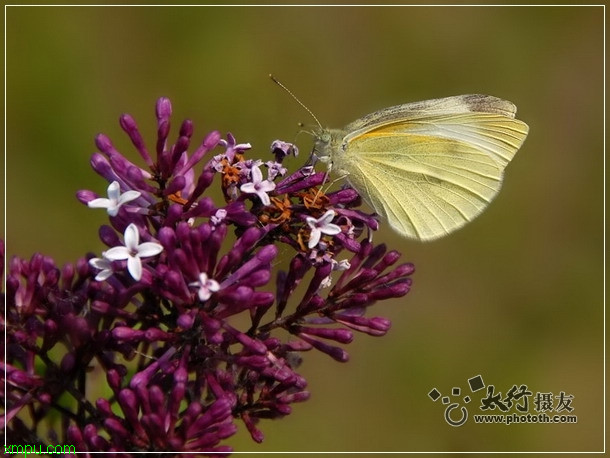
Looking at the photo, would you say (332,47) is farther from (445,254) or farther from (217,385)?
(217,385)

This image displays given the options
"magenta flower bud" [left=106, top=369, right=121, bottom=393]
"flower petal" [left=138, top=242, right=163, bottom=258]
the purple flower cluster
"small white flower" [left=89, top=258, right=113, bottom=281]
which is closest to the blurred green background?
the purple flower cluster

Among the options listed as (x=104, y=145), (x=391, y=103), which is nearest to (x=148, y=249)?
(x=104, y=145)

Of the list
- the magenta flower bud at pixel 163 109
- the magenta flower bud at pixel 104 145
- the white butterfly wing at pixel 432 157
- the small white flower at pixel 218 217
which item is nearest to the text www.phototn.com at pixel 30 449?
the small white flower at pixel 218 217

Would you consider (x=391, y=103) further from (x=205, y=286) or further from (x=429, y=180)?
(x=205, y=286)

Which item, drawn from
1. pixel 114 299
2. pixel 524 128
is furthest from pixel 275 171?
pixel 524 128

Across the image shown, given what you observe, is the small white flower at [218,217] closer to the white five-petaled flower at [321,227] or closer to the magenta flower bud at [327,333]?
the white five-petaled flower at [321,227]

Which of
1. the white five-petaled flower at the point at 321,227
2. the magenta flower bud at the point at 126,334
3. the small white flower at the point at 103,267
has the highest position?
the white five-petaled flower at the point at 321,227
